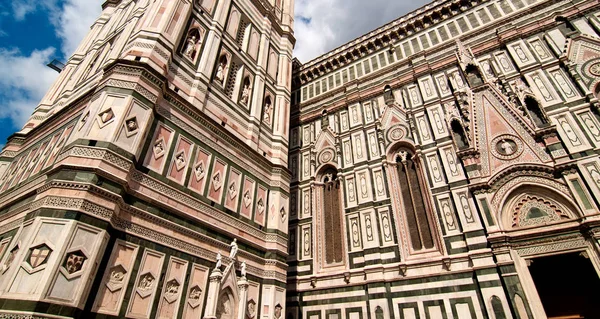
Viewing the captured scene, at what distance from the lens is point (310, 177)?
13.1 meters

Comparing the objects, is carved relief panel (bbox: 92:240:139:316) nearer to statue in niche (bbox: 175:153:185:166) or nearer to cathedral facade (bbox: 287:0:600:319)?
statue in niche (bbox: 175:153:185:166)

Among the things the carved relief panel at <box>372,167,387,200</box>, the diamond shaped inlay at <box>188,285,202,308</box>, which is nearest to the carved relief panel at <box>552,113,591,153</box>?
the carved relief panel at <box>372,167,387,200</box>

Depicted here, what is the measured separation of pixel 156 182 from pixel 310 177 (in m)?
6.95

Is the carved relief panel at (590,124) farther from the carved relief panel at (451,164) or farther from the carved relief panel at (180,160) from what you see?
the carved relief panel at (180,160)

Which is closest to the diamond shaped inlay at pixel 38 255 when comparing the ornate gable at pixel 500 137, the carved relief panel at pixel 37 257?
the carved relief panel at pixel 37 257

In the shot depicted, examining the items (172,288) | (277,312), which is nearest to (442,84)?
(277,312)

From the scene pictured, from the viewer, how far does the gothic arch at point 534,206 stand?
804 centimetres

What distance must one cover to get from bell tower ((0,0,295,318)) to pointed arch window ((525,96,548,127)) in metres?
7.96

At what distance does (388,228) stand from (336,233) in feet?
6.57

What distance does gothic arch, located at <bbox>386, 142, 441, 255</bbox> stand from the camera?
975 centimetres

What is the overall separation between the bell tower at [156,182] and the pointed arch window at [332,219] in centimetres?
193

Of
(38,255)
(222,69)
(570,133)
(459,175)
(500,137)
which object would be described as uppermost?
(222,69)

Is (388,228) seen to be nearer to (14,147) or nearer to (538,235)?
(538,235)

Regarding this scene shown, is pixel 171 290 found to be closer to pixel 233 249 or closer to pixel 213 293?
pixel 213 293
